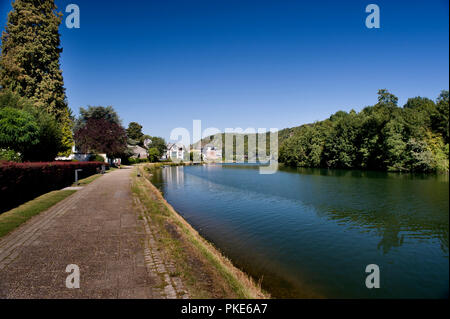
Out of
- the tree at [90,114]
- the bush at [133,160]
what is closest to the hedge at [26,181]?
the tree at [90,114]

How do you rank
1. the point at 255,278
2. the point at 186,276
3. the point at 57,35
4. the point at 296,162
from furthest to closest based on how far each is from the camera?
the point at 296,162
the point at 57,35
the point at 255,278
the point at 186,276

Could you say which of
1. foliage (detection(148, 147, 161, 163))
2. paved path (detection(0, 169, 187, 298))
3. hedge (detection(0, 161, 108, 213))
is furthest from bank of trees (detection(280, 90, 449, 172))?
foliage (detection(148, 147, 161, 163))

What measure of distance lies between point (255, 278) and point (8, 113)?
23742 mm

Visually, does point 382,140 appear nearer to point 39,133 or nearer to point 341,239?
point 341,239

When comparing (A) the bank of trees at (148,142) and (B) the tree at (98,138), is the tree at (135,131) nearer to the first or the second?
(A) the bank of trees at (148,142)

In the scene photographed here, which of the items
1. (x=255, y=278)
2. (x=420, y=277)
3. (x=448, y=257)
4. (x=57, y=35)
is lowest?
(x=255, y=278)

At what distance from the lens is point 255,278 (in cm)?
720

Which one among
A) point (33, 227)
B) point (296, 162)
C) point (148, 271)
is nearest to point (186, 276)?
point (148, 271)

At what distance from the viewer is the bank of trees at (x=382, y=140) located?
107 inches

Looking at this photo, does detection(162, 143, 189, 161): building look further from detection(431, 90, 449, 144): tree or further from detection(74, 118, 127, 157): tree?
detection(431, 90, 449, 144): tree

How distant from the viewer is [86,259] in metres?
5.94

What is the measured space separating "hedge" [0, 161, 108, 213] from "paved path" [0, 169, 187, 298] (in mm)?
3007

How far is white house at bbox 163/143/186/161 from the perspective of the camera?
329 feet
